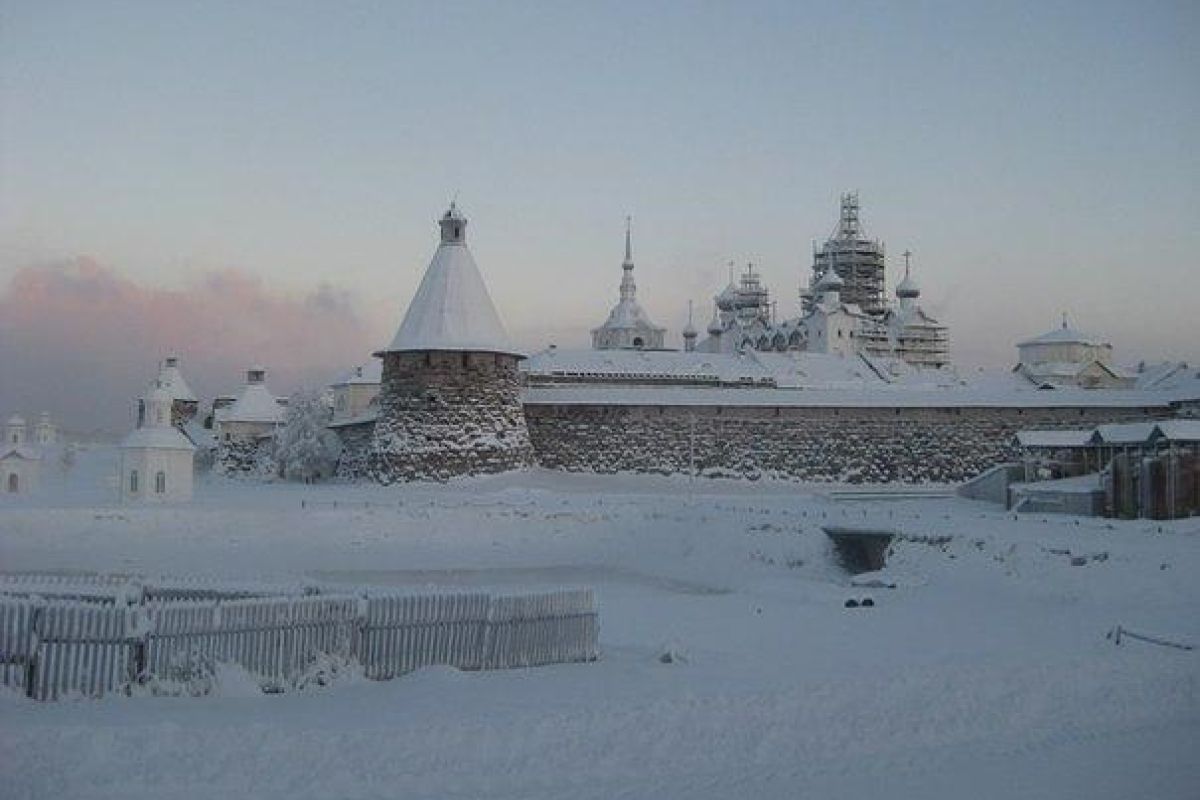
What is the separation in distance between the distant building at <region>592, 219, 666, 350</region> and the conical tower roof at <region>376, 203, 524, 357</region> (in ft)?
115

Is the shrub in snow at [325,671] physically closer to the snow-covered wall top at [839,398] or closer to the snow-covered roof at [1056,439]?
the snow-covered roof at [1056,439]

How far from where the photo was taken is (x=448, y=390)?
32500 millimetres

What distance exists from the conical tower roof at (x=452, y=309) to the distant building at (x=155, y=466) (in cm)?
698

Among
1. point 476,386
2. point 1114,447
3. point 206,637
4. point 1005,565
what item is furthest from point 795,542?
point 206,637

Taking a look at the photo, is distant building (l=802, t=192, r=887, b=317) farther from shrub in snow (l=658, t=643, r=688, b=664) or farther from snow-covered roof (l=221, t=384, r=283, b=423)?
shrub in snow (l=658, t=643, r=688, b=664)

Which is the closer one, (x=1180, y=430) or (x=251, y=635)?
(x=251, y=635)

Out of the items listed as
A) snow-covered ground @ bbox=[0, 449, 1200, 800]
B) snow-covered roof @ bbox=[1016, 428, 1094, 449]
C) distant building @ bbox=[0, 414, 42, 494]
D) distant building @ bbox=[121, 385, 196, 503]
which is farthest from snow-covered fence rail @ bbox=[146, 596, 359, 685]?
distant building @ bbox=[0, 414, 42, 494]

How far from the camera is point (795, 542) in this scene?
22859 mm

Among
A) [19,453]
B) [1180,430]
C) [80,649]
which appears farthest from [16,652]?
[19,453]

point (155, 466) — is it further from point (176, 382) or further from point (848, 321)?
point (848, 321)

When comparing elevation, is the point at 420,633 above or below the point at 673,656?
above

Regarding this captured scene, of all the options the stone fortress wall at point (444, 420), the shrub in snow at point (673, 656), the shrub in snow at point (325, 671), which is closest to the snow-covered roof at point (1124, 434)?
the stone fortress wall at point (444, 420)

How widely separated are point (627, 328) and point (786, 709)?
61.2m

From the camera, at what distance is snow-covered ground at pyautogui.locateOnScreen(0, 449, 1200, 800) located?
306 inches
